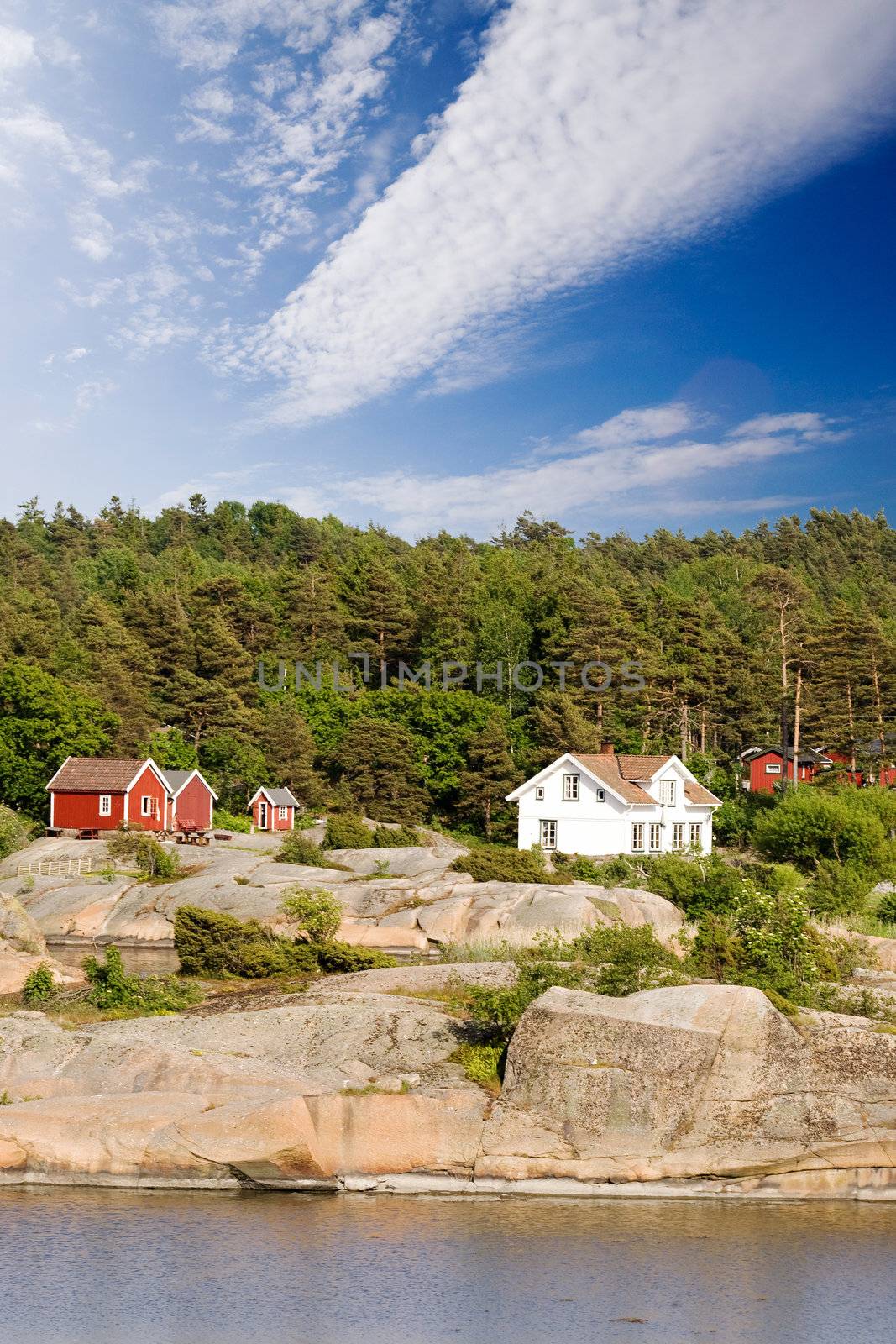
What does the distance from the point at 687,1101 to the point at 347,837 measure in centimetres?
3934

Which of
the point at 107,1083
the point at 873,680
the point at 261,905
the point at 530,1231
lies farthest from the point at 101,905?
the point at 873,680

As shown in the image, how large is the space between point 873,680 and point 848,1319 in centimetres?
5926

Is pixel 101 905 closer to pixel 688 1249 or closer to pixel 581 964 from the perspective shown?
pixel 581 964

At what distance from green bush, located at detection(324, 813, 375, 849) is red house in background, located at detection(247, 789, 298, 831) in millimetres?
7753

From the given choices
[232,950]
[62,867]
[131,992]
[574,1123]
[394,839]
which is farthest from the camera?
[394,839]

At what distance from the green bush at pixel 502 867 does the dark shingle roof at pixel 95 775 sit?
70.0 feet

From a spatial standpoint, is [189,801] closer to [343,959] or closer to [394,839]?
[394,839]

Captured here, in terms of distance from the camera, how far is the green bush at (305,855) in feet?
170

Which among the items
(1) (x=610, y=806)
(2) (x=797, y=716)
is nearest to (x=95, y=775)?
(1) (x=610, y=806)

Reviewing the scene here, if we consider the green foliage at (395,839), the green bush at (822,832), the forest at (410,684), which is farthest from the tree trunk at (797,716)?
the green foliage at (395,839)

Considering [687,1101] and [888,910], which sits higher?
[687,1101]

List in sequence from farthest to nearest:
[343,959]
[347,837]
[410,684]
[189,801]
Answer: [410,684], [189,801], [347,837], [343,959]

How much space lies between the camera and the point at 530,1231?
59.3 feet

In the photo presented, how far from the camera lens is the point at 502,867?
4841 centimetres
